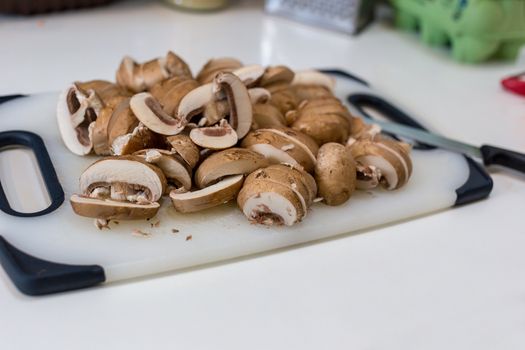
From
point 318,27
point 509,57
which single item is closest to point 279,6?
point 318,27

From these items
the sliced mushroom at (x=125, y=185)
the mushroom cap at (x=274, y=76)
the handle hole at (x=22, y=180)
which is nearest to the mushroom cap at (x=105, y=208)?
the sliced mushroom at (x=125, y=185)

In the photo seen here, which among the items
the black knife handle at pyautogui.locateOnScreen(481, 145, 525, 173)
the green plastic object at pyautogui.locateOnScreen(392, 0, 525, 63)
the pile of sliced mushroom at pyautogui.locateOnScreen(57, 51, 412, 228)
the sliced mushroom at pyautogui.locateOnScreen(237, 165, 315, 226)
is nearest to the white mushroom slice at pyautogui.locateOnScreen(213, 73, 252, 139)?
the pile of sliced mushroom at pyautogui.locateOnScreen(57, 51, 412, 228)

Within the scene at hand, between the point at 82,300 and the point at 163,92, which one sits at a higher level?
the point at 163,92

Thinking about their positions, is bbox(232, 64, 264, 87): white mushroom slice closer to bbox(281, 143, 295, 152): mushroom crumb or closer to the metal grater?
bbox(281, 143, 295, 152): mushroom crumb

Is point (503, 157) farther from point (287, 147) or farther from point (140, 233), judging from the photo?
point (140, 233)

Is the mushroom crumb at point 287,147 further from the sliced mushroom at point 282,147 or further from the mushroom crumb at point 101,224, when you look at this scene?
the mushroom crumb at point 101,224

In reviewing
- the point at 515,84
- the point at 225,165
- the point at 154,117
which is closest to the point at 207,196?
the point at 225,165

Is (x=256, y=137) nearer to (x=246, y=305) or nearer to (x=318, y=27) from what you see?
(x=246, y=305)
